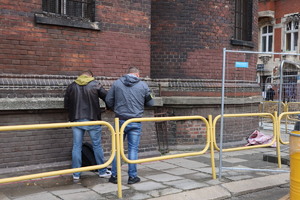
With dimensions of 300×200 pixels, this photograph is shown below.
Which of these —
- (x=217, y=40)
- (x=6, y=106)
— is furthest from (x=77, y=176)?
(x=217, y=40)

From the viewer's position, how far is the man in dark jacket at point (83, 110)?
5.57 metres

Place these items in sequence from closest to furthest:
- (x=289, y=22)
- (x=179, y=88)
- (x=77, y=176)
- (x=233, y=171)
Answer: (x=77, y=176), (x=233, y=171), (x=179, y=88), (x=289, y=22)

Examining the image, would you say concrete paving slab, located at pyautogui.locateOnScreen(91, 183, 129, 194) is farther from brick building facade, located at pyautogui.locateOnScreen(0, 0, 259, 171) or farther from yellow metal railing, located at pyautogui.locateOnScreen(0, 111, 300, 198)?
brick building facade, located at pyautogui.locateOnScreen(0, 0, 259, 171)

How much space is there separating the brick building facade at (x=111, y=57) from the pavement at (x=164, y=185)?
2.53 feet

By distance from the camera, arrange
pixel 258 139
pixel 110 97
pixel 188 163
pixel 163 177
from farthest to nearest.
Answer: pixel 258 139
pixel 188 163
pixel 163 177
pixel 110 97

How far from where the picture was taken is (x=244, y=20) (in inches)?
383

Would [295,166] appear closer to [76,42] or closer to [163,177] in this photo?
[163,177]

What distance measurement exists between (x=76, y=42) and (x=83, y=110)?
4.96 feet

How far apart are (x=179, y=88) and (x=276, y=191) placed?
11.4 feet

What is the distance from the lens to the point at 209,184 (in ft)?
17.7

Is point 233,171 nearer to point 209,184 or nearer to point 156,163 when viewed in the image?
point 209,184

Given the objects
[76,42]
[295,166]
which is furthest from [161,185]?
[76,42]

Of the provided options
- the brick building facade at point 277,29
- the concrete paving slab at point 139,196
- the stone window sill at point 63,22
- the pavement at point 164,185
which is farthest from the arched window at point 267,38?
the concrete paving slab at point 139,196

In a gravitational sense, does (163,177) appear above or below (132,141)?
below
